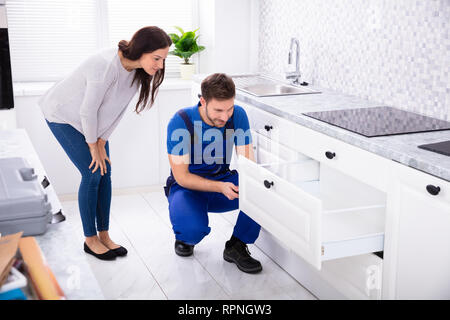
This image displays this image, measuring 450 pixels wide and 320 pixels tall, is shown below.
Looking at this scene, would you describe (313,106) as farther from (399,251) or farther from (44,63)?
(44,63)

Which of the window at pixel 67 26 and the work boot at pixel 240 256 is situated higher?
the window at pixel 67 26

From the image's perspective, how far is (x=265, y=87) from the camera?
3359 mm

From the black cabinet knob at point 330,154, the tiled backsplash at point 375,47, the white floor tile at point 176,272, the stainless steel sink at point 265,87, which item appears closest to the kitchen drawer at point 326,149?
the black cabinet knob at point 330,154

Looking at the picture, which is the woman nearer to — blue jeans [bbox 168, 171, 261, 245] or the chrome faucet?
blue jeans [bbox 168, 171, 261, 245]

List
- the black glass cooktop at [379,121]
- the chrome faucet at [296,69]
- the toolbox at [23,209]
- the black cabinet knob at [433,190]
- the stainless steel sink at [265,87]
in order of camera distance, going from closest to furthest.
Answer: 1. the toolbox at [23,209]
2. the black cabinet knob at [433,190]
3. the black glass cooktop at [379,121]
4. the stainless steel sink at [265,87]
5. the chrome faucet at [296,69]

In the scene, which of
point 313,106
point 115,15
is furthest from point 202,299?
point 115,15

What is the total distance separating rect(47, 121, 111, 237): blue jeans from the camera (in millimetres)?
2580

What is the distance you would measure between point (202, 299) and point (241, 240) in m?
0.43

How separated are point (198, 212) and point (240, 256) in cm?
30

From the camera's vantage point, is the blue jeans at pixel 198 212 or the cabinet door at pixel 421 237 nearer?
the cabinet door at pixel 421 237

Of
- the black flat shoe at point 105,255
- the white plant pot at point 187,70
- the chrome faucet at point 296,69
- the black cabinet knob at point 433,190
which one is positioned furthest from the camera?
the white plant pot at point 187,70

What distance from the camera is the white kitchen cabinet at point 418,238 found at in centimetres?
170

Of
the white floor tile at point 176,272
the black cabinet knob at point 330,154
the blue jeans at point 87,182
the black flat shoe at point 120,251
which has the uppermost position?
the black cabinet knob at point 330,154

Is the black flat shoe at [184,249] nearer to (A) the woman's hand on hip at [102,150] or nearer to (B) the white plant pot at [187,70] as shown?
(A) the woman's hand on hip at [102,150]
